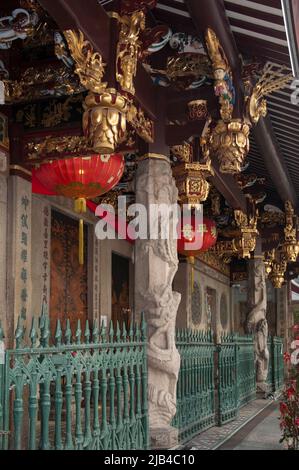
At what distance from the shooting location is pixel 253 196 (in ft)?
33.4

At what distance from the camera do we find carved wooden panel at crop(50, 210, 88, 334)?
7.30 meters

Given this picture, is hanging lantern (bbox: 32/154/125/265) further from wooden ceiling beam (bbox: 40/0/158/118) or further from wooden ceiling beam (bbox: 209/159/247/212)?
wooden ceiling beam (bbox: 209/159/247/212)

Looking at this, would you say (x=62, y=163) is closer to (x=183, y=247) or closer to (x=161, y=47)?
(x=161, y=47)

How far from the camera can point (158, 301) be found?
516cm

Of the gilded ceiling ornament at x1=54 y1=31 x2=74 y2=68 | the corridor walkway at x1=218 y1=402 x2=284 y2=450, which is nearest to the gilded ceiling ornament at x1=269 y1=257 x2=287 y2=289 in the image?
the corridor walkway at x1=218 y1=402 x2=284 y2=450

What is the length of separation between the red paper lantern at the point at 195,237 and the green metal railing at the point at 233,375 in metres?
1.22

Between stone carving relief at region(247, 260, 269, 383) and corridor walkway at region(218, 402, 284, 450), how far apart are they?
2.51 metres

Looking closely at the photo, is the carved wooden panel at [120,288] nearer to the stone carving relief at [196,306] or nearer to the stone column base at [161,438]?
the stone carving relief at [196,306]

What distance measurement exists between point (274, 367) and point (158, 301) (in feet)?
23.7

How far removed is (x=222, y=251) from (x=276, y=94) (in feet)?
21.2

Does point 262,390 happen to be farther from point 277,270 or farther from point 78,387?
point 78,387

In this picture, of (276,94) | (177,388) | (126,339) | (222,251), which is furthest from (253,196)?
(126,339)

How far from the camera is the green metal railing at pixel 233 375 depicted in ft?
24.4

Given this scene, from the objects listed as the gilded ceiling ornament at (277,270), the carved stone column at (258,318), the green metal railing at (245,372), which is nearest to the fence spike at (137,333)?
the green metal railing at (245,372)
